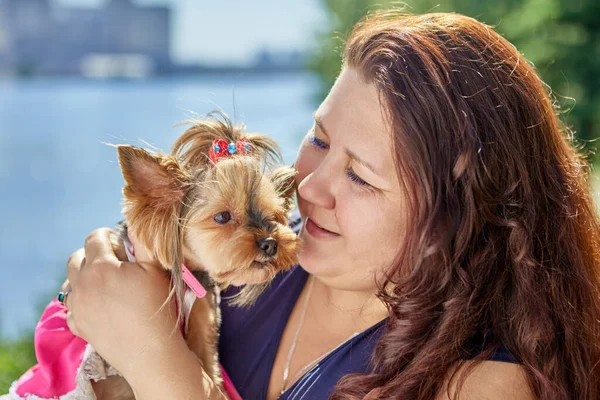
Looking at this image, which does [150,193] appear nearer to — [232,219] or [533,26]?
[232,219]

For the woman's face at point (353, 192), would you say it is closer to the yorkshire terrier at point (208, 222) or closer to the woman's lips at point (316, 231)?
the woman's lips at point (316, 231)

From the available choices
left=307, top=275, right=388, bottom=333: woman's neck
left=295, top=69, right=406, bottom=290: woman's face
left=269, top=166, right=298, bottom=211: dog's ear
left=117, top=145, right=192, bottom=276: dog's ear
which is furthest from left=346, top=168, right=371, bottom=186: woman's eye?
left=117, top=145, right=192, bottom=276: dog's ear

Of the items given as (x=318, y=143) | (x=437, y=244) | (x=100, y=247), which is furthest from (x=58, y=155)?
(x=437, y=244)

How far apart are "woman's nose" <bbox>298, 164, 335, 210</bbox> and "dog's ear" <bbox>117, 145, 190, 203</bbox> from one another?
369mm

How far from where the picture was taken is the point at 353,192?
6.41ft

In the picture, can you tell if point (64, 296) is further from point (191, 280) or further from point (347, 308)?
point (347, 308)

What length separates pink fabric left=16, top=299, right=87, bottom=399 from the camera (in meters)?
2.06

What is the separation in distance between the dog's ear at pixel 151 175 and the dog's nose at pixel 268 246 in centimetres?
29

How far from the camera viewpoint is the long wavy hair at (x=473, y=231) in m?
1.83

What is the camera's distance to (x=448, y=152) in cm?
186

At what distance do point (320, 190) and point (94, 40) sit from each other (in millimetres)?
10635

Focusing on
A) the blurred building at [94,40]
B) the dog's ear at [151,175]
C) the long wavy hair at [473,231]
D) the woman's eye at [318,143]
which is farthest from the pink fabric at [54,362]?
the blurred building at [94,40]

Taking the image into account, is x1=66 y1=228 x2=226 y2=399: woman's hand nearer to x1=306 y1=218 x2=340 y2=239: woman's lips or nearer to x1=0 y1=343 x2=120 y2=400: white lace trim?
x1=0 y1=343 x2=120 y2=400: white lace trim

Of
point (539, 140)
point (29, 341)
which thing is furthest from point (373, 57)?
point (29, 341)
